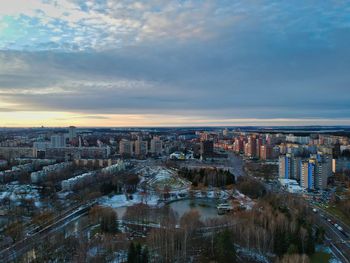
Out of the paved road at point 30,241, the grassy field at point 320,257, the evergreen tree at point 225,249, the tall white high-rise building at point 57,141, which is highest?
the tall white high-rise building at point 57,141

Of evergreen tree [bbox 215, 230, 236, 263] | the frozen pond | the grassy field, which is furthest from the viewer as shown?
the frozen pond

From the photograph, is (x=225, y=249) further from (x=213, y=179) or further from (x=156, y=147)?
(x=156, y=147)

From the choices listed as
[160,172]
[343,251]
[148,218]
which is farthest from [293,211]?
[160,172]

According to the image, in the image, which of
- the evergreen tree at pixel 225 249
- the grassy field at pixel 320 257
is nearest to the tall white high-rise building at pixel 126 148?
the grassy field at pixel 320 257

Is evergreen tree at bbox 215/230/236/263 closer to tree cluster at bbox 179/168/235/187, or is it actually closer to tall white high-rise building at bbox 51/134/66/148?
tree cluster at bbox 179/168/235/187

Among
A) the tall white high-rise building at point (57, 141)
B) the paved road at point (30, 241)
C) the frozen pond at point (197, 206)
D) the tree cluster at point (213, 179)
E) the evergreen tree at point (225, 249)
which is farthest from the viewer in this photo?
the tall white high-rise building at point (57, 141)

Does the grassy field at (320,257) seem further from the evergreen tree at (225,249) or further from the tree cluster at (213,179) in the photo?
the tree cluster at (213,179)

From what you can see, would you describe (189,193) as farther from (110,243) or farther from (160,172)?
(110,243)

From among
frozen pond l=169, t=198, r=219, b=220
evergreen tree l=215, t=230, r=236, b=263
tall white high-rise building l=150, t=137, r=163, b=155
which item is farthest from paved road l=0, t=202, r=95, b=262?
tall white high-rise building l=150, t=137, r=163, b=155
